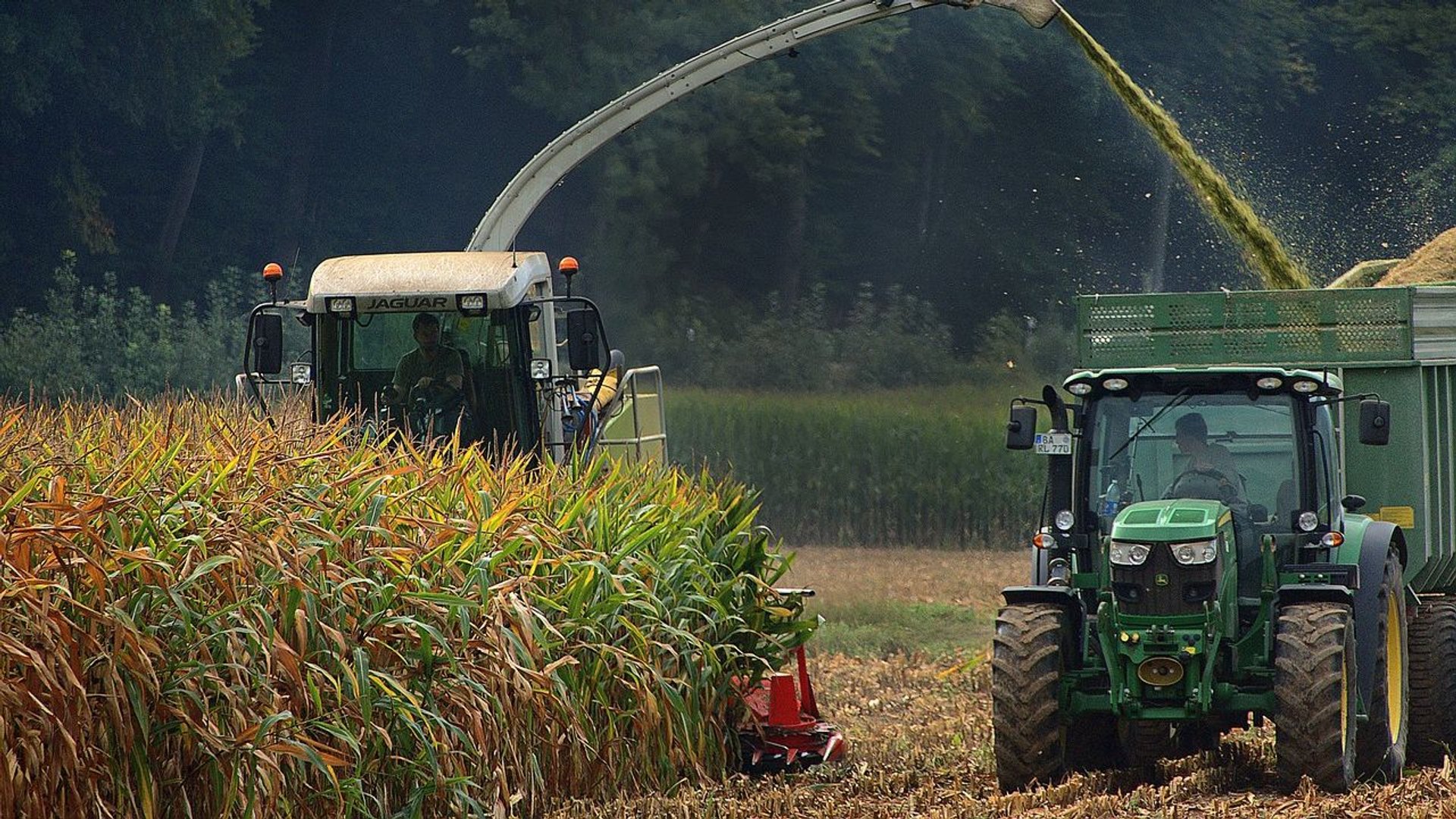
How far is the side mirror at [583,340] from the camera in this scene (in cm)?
1035

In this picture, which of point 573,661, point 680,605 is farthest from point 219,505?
point 680,605

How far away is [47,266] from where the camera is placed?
28.7 meters

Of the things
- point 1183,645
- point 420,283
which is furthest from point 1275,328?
point 420,283

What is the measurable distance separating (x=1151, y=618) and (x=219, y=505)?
11.3ft

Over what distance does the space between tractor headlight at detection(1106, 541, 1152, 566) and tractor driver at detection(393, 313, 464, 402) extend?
173 inches

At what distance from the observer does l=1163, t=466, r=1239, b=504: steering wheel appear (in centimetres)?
794

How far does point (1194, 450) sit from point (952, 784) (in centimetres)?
169

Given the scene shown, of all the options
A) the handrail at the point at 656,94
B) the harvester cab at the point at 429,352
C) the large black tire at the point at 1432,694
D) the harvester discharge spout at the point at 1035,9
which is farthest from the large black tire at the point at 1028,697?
the handrail at the point at 656,94

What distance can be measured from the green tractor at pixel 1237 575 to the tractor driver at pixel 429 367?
3.63 meters

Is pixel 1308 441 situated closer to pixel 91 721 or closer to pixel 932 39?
pixel 91 721

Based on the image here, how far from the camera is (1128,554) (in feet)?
24.6

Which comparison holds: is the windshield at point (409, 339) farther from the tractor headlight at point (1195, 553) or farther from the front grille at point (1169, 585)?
the tractor headlight at point (1195, 553)

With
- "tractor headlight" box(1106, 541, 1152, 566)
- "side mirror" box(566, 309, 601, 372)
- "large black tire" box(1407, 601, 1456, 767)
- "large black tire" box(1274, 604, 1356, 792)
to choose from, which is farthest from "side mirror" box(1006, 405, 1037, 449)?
"side mirror" box(566, 309, 601, 372)

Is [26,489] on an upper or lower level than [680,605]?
upper
